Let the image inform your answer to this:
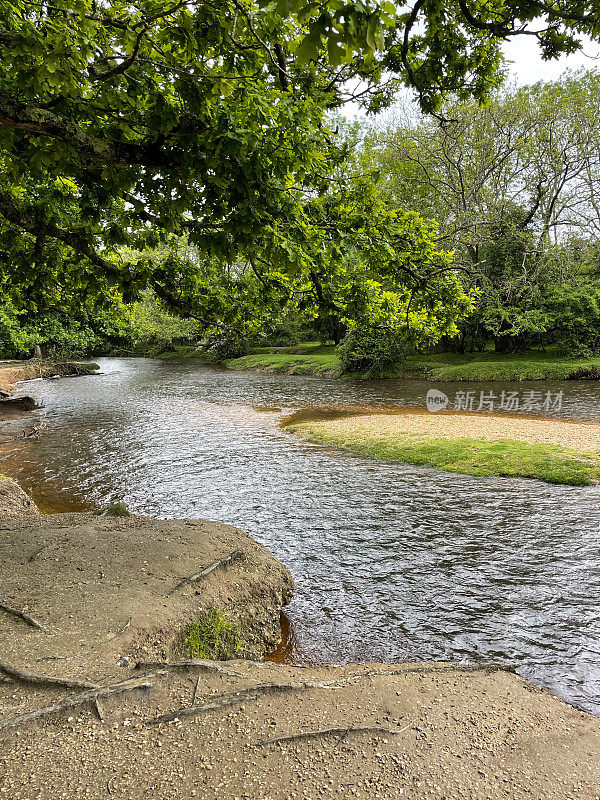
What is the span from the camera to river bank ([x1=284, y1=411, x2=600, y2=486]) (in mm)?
10945

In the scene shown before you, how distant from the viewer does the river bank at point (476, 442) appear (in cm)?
1095

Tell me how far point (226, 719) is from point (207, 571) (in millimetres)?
2256

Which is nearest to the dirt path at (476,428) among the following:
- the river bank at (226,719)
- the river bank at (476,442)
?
→ the river bank at (476,442)

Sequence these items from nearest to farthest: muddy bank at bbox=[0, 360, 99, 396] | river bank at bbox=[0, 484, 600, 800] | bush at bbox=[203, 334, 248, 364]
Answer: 1. river bank at bbox=[0, 484, 600, 800]
2. muddy bank at bbox=[0, 360, 99, 396]
3. bush at bbox=[203, 334, 248, 364]

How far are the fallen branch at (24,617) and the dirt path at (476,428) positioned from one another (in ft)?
39.9

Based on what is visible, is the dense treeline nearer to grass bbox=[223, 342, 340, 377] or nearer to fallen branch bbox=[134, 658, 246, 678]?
grass bbox=[223, 342, 340, 377]

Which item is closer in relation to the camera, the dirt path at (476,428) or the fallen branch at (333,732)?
the fallen branch at (333,732)

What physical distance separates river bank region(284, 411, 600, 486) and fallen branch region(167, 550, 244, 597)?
23.9 feet

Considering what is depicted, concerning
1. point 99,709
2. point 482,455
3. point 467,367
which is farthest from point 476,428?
point 467,367

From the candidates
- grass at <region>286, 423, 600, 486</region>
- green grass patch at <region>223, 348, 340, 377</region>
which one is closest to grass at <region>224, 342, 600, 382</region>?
green grass patch at <region>223, 348, 340, 377</region>

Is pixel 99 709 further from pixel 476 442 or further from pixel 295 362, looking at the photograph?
pixel 295 362

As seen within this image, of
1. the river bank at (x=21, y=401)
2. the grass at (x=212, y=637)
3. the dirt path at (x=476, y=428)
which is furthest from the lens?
the river bank at (x=21, y=401)

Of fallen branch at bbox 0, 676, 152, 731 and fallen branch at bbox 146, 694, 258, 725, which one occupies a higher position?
fallen branch at bbox 0, 676, 152, 731

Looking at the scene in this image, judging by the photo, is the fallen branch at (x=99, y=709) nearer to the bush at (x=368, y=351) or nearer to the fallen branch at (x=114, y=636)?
the fallen branch at (x=114, y=636)
